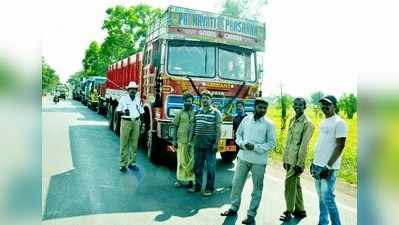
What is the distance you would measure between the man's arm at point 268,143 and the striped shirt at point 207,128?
1.34 metres

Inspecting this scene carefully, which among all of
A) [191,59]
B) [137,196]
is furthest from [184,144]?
[191,59]

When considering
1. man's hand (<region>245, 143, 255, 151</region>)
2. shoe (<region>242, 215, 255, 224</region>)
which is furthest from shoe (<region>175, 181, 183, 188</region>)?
man's hand (<region>245, 143, 255, 151</region>)

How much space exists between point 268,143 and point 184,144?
2.04 metres

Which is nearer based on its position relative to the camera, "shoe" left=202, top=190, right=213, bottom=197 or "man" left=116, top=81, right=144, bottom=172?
"shoe" left=202, top=190, right=213, bottom=197

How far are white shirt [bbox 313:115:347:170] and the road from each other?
994 millimetres

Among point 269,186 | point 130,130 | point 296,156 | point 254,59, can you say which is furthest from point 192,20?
point 296,156

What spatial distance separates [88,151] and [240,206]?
4.46 m

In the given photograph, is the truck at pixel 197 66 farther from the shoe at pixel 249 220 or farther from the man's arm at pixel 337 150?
the man's arm at pixel 337 150

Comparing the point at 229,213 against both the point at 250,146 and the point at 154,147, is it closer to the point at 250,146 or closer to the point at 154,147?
the point at 250,146

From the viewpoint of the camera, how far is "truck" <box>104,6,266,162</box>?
7234 mm

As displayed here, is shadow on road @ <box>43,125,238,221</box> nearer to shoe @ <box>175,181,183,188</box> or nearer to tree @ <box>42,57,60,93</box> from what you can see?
shoe @ <box>175,181,183,188</box>

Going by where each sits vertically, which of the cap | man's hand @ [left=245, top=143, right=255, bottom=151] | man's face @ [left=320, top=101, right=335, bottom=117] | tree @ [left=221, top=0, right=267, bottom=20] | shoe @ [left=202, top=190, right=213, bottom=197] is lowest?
shoe @ [left=202, top=190, right=213, bottom=197]

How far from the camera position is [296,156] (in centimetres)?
482
